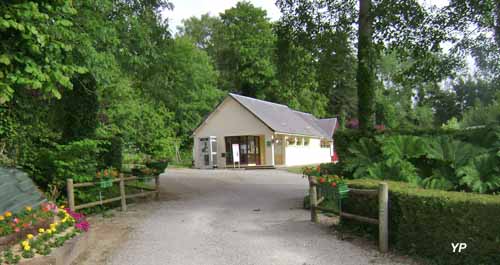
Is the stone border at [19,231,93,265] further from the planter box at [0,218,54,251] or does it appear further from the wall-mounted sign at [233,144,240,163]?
the wall-mounted sign at [233,144,240,163]

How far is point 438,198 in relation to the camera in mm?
4895

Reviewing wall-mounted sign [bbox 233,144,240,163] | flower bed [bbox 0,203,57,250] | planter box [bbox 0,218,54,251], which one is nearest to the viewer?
planter box [bbox 0,218,54,251]

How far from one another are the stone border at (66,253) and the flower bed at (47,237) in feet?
0.19

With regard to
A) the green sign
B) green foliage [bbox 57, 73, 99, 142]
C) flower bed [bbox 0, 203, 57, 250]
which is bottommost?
flower bed [bbox 0, 203, 57, 250]

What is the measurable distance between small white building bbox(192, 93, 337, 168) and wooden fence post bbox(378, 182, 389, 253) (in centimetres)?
2087

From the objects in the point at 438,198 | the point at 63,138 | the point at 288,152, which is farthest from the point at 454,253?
the point at 288,152

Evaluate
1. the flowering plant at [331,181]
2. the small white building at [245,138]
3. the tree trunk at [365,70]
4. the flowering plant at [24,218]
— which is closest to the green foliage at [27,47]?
the flowering plant at [24,218]

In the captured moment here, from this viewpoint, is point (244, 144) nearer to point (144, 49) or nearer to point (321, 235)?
point (144, 49)

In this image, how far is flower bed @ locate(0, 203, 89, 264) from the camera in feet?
14.6

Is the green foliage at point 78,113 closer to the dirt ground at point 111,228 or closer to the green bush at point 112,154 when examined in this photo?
the green bush at point 112,154

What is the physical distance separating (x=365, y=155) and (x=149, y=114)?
1370 cm

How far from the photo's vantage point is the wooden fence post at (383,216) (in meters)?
5.52

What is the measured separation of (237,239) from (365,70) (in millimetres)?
6375

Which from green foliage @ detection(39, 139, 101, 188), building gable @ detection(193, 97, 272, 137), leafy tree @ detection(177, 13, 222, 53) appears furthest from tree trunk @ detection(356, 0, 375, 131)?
leafy tree @ detection(177, 13, 222, 53)
